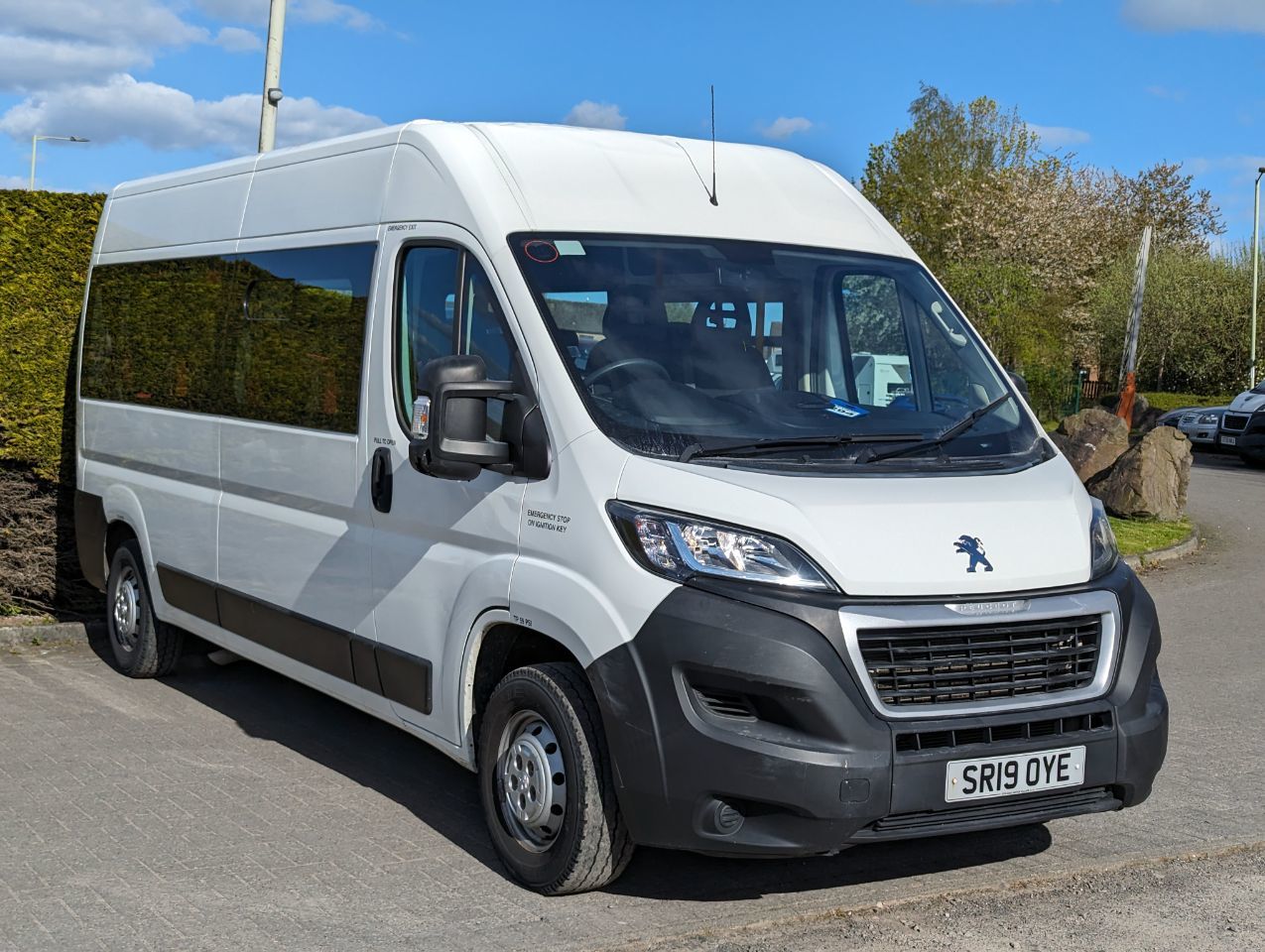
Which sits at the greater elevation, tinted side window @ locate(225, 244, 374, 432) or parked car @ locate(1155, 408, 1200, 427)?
tinted side window @ locate(225, 244, 374, 432)

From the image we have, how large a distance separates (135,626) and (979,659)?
5484 mm

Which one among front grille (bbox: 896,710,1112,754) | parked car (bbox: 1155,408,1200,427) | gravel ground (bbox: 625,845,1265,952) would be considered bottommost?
gravel ground (bbox: 625,845,1265,952)

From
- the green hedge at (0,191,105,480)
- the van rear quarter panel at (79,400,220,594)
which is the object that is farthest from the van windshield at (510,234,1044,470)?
the green hedge at (0,191,105,480)

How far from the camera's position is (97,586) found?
8.95 meters

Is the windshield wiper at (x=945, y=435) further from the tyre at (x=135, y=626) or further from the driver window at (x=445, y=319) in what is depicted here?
the tyre at (x=135, y=626)

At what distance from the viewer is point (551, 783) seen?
507cm

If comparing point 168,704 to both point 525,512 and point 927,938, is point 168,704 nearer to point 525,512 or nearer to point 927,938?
point 525,512

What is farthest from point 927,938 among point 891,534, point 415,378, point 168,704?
point 168,704

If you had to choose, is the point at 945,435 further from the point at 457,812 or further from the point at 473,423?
the point at 457,812

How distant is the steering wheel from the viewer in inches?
201

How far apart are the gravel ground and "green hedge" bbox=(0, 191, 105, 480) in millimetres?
6368

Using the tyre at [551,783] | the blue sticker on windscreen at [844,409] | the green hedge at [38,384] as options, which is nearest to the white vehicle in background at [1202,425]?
the green hedge at [38,384]

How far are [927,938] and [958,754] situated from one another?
0.62m

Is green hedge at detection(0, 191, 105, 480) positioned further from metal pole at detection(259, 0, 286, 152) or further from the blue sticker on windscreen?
the blue sticker on windscreen
